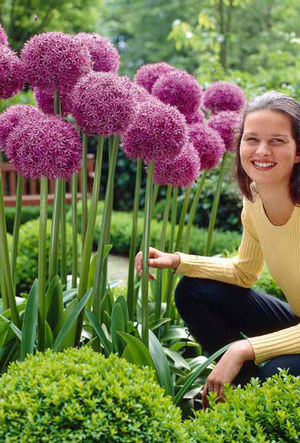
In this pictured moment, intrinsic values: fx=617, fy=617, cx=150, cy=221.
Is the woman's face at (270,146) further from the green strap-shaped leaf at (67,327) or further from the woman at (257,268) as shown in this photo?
the green strap-shaped leaf at (67,327)

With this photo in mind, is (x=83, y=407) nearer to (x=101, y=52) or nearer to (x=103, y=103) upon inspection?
(x=103, y=103)

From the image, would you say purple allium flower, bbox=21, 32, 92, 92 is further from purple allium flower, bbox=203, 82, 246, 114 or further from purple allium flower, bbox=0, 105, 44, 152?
purple allium flower, bbox=203, 82, 246, 114

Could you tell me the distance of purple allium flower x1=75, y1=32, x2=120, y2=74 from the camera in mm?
2742

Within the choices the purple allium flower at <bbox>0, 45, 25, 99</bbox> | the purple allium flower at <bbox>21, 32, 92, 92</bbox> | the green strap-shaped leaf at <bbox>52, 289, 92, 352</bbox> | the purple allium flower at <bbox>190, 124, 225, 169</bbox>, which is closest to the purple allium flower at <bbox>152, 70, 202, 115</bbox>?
the purple allium flower at <bbox>190, 124, 225, 169</bbox>

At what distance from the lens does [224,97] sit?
3.33 m

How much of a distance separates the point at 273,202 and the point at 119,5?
17521mm

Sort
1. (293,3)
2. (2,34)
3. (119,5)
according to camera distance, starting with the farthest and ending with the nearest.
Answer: (119,5) → (293,3) → (2,34)

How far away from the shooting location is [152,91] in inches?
117

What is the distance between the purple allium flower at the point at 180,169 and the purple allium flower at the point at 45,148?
0.49 m

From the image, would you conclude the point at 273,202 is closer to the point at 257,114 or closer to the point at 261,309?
the point at 257,114

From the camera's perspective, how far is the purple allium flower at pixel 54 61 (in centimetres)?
226

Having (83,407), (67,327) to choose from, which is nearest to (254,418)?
(83,407)

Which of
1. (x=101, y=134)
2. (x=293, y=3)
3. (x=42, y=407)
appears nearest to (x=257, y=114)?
(x=101, y=134)

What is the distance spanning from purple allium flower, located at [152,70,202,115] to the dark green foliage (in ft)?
4.76
